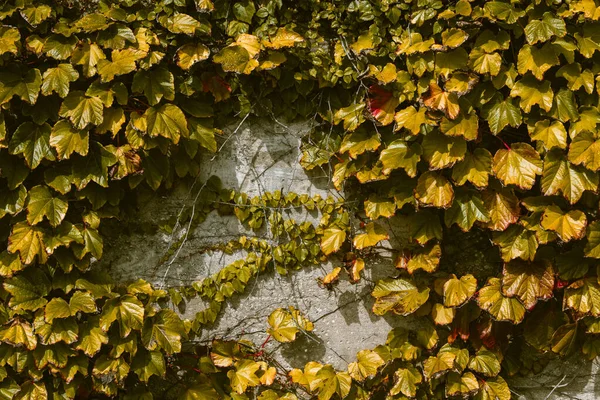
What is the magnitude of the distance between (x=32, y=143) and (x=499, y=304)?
2529mm

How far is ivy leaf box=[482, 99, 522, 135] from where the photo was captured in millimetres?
2949

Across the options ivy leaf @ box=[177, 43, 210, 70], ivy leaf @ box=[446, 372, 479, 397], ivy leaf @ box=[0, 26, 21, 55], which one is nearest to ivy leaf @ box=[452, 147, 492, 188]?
ivy leaf @ box=[446, 372, 479, 397]

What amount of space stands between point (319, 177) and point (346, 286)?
67 cm

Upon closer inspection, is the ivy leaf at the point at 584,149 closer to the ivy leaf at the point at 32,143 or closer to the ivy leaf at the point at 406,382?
the ivy leaf at the point at 406,382

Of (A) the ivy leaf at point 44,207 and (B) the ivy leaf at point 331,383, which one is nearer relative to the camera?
(A) the ivy leaf at point 44,207

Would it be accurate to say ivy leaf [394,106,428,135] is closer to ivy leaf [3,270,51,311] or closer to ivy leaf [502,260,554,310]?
ivy leaf [502,260,554,310]

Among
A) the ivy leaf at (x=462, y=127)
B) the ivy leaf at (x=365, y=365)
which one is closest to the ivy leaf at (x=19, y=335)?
the ivy leaf at (x=365, y=365)

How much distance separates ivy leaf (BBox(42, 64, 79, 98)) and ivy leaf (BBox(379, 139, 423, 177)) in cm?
158

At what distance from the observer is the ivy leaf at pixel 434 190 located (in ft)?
9.72

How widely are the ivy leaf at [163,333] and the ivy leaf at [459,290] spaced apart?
4.83 feet

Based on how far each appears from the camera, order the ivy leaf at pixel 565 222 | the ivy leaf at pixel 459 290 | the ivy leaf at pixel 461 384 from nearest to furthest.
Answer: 1. the ivy leaf at pixel 565 222
2. the ivy leaf at pixel 459 290
3. the ivy leaf at pixel 461 384

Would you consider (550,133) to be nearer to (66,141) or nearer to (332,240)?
(332,240)

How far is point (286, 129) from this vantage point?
10.7ft

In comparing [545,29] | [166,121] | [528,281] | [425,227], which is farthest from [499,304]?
[166,121]
